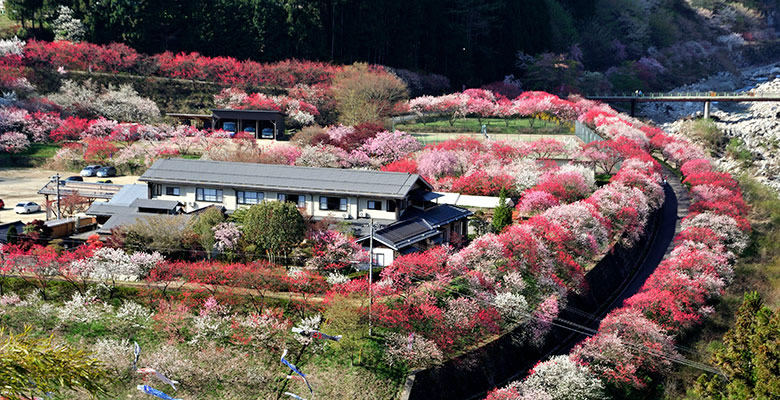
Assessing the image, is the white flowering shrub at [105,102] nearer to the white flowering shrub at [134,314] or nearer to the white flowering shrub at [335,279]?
the white flowering shrub at [134,314]

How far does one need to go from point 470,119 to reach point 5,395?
2348 inches

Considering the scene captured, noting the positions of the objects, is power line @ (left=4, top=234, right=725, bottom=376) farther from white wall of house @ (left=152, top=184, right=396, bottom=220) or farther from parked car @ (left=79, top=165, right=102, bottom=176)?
parked car @ (left=79, top=165, right=102, bottom=176)

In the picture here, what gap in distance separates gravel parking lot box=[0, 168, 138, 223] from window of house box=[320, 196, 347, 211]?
13729 mm

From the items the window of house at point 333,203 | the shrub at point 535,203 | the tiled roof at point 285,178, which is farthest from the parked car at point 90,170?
the shrub at point 535,203

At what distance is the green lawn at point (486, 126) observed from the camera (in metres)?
60.9

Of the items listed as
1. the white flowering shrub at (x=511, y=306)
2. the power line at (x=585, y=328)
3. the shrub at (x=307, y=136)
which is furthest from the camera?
the shrub at (x=307, y=136)

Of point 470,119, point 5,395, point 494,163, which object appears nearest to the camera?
point 5,395

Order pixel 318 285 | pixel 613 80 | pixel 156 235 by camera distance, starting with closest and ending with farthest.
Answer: pixel 318 285 → pixel 156 235 → pixel 613 80

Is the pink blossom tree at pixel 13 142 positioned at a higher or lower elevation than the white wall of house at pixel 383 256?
higher

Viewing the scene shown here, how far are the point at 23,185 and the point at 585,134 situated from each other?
37432 mm

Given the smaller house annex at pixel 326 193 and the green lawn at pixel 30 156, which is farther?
the green lawn at pixel 30 156

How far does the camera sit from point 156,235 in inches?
1229

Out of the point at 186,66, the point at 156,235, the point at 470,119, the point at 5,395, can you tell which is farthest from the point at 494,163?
the point at 5,395

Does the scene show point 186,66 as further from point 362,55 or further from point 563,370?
point 563,370
